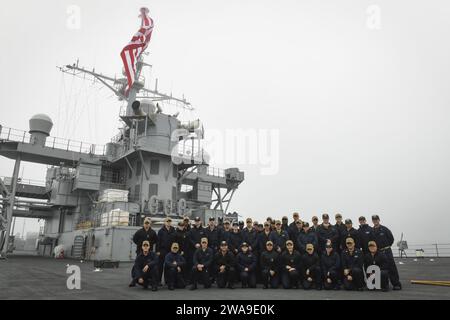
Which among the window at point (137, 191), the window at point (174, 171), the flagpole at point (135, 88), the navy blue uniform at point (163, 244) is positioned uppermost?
the flagpole at point (135, 88)

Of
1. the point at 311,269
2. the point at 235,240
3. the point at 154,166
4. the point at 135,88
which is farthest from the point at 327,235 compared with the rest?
the point at 135,88

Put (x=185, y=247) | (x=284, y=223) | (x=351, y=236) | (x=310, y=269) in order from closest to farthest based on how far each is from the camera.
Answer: (x=310, y=269)
(x=351, y=236)
(x=185, y=247)
(x=284, y=223)

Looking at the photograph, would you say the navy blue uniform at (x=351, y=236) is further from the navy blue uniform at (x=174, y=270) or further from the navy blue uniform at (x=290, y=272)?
the navy blue uniform at (x=174, y=270)

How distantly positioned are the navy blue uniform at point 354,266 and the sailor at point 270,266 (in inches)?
68.3

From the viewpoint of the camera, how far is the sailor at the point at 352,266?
8.03m

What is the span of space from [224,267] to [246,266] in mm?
723

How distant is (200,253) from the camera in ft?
28.9

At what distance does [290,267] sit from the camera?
28.1 feet

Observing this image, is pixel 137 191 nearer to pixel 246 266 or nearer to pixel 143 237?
pixel 143 237

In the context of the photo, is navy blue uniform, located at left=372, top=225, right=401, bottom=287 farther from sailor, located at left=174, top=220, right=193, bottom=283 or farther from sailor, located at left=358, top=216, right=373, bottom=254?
sailor, located at left=174, top=220, right=193, bottom=283

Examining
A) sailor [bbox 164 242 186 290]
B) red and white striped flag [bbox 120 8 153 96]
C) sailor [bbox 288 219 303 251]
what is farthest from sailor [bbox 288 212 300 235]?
red and white striped flag [bbox 120 8 153 96]

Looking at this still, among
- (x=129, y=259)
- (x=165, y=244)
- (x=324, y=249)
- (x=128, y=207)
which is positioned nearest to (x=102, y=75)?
(x=128, y=207)

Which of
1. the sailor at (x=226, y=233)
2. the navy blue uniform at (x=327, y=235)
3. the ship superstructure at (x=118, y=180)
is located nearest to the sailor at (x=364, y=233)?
the navy blue uniform at (x=327, y=235)

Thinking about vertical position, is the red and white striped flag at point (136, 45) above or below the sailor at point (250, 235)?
above
